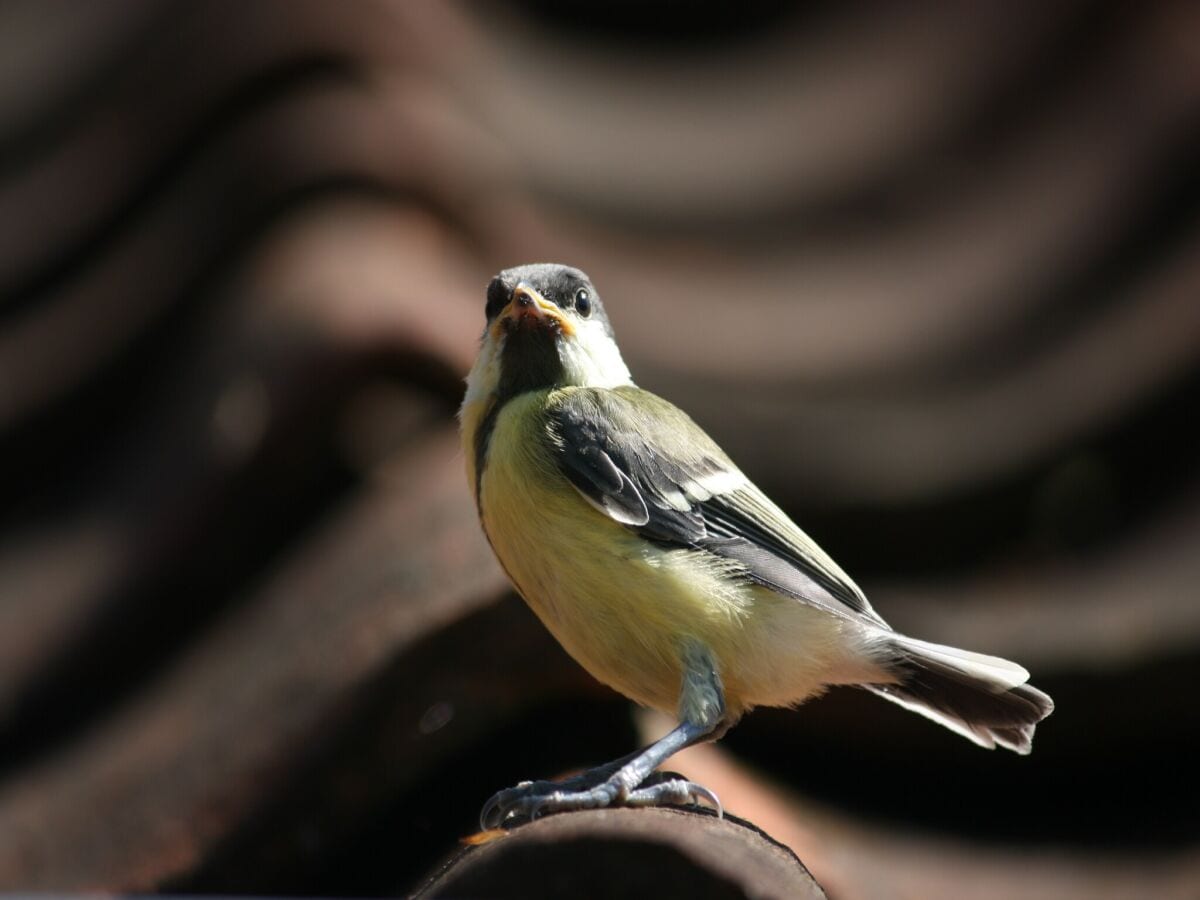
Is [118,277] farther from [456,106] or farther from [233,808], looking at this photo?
[233,808]

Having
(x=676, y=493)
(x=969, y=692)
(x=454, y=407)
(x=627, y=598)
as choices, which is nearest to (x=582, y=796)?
(x=627, y=598)

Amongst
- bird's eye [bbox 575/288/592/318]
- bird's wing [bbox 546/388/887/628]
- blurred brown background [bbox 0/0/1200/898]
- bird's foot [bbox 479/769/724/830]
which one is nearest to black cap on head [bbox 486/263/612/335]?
bird's eye [bbox 575/288/592/318]

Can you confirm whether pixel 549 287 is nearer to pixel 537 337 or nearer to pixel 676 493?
pixel 537 337

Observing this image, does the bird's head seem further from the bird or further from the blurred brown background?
the blurred brown background

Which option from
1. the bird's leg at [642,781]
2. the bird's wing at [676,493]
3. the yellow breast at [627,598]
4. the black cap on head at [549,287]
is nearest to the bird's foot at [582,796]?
the bird's leg at [642,781]

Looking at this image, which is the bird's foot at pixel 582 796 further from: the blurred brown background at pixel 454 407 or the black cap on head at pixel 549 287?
the black cap on head at pixel 549 287

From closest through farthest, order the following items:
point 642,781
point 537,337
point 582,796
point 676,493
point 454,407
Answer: point 582,796, point 642,781, point 676,493, point 537,337, point 454,407

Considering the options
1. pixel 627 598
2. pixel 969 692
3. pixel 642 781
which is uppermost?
pixel 627 598
